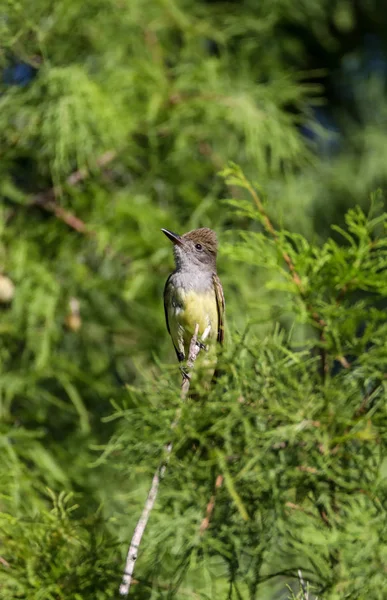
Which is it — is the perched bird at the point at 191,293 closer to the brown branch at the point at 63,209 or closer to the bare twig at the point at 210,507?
the brown branch at the point at 63,209

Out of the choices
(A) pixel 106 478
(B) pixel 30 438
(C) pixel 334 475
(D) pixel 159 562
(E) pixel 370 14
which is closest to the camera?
(C) pixel 334 475

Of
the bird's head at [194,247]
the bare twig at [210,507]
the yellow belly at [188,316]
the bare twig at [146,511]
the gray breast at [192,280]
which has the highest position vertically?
the bare twig at [146,511]

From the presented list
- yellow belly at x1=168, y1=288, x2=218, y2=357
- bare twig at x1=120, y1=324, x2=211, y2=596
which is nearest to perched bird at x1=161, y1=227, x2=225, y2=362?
yellow belly at x1=168, y1=288, x2=218, y2=357

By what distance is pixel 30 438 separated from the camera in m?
2.99

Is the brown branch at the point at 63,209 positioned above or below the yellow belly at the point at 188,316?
above

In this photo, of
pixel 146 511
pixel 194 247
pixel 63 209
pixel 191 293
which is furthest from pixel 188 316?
pixel 146 511

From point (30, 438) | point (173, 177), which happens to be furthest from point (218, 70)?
point (30, 438)

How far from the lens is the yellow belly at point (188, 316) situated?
114 inches

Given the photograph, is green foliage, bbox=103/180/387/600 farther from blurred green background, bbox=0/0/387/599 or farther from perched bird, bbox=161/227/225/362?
perched bird, bbox=161/227/225/362

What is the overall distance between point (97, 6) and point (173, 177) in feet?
2.41

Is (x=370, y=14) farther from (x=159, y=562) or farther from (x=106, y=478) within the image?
(x=159, y=562)

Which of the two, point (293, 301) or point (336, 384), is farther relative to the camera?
point (293, 301)

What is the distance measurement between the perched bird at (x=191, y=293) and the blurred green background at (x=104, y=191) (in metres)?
0.14

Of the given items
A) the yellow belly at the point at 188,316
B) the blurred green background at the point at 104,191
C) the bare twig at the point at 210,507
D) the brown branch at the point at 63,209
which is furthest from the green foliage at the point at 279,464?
the brown branch at the point at 63,209
